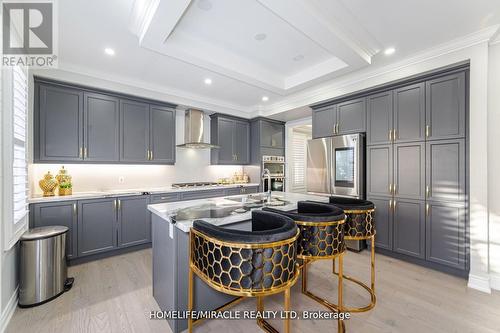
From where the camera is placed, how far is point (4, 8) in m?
1.82

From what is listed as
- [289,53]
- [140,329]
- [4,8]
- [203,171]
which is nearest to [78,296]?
[140,329]

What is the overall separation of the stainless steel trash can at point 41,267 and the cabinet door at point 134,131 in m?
1.58

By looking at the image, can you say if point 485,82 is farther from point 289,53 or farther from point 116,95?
point 116,95

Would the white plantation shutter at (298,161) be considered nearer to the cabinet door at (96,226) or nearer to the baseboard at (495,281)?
the baseboard at (495,281)

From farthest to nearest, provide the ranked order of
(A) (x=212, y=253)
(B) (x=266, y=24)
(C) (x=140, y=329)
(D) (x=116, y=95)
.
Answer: (D) (x=116, y=95) < (B) (x=266, y=24) < (C) (x=140, y=329) < (A) (x=212, y=253)

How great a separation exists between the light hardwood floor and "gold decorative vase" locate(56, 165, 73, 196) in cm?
107

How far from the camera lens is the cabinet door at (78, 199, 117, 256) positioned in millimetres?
2904

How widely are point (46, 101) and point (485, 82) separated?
17.8 feet

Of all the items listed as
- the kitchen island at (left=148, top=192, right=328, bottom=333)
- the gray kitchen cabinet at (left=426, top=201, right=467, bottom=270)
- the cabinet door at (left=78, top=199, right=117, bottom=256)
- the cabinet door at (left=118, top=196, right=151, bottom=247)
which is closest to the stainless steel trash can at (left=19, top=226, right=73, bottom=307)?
the cabinet door at (left=78, top=199, right=117, bottom=256)

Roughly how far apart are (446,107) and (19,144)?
4798mm

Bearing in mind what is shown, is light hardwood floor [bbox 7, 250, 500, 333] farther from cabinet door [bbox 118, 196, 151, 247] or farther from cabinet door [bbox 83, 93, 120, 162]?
cabinet door [bbox 83, 93, 120, 162]

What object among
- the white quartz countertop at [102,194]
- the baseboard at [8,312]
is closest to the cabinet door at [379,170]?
the white quartz countertop at [102,194]

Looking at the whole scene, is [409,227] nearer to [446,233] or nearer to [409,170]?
[446,233]

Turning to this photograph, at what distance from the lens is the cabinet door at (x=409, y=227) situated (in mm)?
2840
